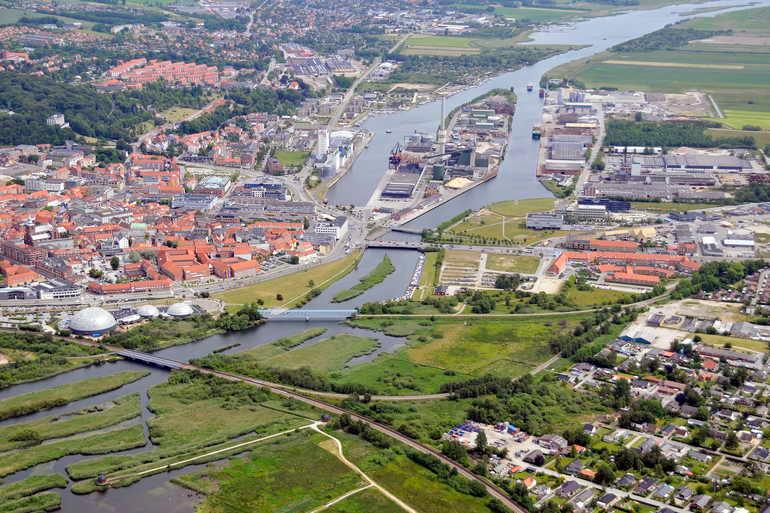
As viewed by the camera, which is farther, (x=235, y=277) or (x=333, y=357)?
(x=235, y=277)

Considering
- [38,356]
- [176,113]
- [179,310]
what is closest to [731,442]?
[179,310]

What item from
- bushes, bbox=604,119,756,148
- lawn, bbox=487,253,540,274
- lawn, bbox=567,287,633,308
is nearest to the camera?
lawn, bbox=567,287,633,308

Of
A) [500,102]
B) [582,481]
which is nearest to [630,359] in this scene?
[582,481]

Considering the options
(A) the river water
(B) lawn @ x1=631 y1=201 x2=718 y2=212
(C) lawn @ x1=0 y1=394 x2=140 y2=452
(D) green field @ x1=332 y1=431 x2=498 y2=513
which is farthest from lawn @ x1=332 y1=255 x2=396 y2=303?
(B) lawn @ x1=631 y1=201 x2=718 y2=212

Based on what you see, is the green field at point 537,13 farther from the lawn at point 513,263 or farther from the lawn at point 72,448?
the lawn at point 72,448

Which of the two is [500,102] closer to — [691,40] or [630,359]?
[691,40]

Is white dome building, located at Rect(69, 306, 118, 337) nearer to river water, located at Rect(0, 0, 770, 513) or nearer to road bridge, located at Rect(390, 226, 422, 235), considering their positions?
river water, located at Rect(0, 0, 770, 513)
